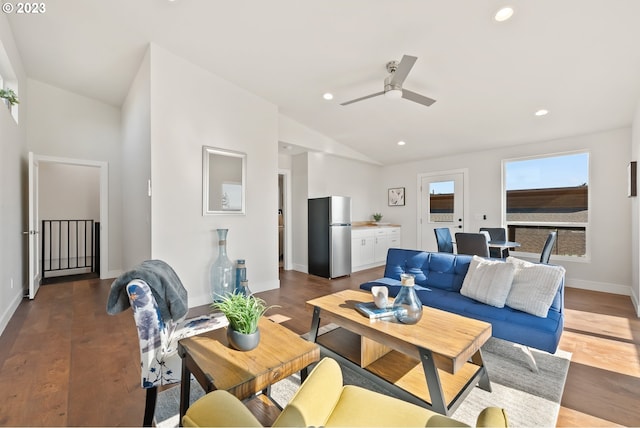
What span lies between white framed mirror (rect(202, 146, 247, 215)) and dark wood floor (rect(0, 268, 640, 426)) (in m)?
1.33

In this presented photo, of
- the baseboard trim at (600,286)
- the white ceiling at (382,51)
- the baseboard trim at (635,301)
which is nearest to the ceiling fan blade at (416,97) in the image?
the white ceiling at (382,51)

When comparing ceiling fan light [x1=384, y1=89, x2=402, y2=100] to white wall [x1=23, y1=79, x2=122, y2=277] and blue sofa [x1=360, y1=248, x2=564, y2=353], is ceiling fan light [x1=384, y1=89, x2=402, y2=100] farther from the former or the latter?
white wall [x1=23, y1=79, x2=122, y2=277]

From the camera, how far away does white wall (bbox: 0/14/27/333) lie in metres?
2.93

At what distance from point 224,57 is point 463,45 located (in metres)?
2.65

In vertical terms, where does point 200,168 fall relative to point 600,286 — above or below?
above

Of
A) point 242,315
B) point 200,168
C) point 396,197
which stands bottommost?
point 242,315

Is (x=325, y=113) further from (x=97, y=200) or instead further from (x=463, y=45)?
(x=97, y=200)

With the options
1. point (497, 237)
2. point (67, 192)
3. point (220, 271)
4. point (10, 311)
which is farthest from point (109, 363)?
point (67, 192)

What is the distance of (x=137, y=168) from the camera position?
13.0 ft

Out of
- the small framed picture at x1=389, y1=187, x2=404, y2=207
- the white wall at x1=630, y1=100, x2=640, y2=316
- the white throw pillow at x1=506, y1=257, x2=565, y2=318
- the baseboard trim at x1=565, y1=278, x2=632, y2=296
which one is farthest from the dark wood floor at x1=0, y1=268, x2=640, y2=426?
the small framed picture at x1=389, y1=187, x2=404, y2=207

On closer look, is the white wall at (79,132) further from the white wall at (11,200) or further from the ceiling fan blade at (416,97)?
the ceiling fan blade at (416,97)

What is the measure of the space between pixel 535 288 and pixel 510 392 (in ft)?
2.67

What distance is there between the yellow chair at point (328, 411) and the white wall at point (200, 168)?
2.95m

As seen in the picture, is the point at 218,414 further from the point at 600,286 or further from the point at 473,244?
the point at 600,286
